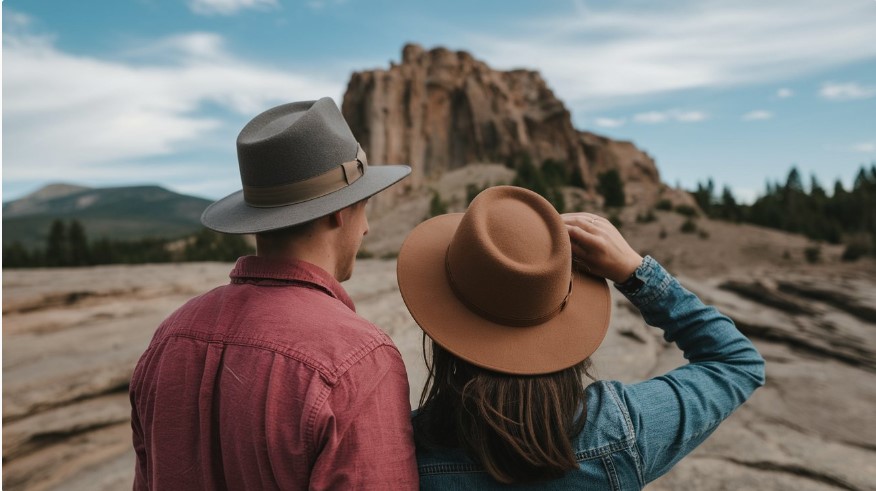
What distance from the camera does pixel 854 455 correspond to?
510 cm

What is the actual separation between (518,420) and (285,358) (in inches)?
21.5

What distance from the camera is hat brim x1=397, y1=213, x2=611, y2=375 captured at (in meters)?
1.39

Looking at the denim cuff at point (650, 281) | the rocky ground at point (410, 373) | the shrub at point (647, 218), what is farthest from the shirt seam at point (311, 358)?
the shrub at point (647, 218)

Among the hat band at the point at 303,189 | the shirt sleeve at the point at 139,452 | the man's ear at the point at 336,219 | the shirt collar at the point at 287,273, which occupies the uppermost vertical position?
the hat band at the point at 303,189

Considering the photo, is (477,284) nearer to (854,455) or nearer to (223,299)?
(223,299)

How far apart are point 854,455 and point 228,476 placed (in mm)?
5554

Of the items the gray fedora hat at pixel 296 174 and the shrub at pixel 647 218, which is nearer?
the gray fedora hat at pixel 296 174

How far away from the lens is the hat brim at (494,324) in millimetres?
1387

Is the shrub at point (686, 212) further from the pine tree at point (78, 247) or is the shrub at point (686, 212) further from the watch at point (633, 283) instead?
the pine tree at point (78, 247)

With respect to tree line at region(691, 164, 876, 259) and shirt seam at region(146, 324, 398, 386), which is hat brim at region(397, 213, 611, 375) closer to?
shirt seam at region(146, 324, 398, 386)

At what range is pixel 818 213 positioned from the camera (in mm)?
Result: 55062

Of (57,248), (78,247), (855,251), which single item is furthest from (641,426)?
(57,248)

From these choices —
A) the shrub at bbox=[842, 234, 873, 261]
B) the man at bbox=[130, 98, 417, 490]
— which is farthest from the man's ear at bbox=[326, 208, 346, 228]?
the shrub at bbox=[842, 234, 873, 261]

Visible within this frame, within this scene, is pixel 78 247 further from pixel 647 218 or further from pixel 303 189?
pixel 303 189
